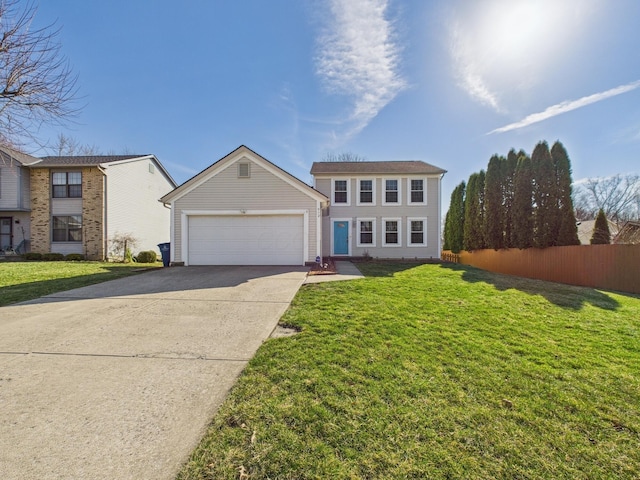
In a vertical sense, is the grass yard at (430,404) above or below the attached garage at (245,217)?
below

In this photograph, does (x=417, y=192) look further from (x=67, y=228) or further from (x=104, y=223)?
(x=67, y=228)

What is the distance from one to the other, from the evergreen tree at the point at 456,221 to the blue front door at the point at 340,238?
8.89 metres

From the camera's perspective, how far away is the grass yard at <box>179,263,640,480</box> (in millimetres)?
1813

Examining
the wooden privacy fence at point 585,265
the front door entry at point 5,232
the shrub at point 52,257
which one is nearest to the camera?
the wooden privacy fence at point 585,265

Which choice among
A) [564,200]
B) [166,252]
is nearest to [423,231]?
[564,200]

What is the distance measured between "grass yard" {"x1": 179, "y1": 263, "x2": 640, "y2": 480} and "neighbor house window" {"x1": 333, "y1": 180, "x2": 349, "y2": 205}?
496 inches

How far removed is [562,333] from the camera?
4.43 metres

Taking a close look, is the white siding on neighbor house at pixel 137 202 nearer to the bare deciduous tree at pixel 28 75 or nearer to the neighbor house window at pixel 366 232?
the bare deciduous tree at pixel 28 75

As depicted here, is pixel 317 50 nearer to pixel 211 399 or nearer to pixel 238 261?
pixel 238 261

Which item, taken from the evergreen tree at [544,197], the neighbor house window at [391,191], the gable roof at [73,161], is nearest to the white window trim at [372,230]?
the neighbor house window at [391,191]

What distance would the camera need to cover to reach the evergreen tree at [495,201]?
14.8 metres

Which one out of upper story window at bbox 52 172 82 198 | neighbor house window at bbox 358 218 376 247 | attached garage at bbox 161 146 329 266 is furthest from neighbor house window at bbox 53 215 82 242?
neighbor house window at bbox 358 218 376 247

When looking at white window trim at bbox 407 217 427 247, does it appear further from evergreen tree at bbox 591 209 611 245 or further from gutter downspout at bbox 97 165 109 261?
gutter downspout at bbox 97 165 109 261

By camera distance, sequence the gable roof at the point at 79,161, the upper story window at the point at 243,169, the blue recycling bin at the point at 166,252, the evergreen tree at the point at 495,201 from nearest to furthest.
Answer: the upper story window at the point at 243,169 → the blue recycling bin at the point at 166,252 → the evergreen tree at the point at 495,201 → the gable roof at the point at 79,161
